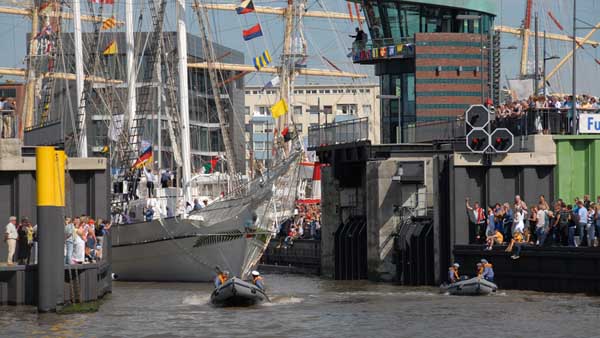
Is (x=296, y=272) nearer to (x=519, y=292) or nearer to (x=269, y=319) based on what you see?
(x=519, y=292)

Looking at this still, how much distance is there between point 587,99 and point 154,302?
1884 cm

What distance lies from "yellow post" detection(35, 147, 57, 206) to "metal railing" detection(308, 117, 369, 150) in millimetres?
21444

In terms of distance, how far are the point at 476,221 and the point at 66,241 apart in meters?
14.9

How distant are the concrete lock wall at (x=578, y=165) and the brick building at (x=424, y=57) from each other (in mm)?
26563

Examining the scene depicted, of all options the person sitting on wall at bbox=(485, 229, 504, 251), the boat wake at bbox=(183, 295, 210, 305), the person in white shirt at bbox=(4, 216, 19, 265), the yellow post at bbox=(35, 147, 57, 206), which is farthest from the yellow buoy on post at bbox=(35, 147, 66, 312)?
the person sitting on wall at bbox=(485, 229, 504, 251)

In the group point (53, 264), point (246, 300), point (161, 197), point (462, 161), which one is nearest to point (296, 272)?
point (161, 197)

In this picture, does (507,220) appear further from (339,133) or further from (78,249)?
(339,133)

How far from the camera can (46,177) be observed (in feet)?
132

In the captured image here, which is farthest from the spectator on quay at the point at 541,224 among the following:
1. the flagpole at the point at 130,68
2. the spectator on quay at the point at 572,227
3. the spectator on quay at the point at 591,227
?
the flagpole at the point at 130,68

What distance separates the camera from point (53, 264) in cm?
3988

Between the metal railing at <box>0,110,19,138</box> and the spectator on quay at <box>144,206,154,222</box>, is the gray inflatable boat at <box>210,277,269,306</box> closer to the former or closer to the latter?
the metal railing at <box>0,110,19,138</box>

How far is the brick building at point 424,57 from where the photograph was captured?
78875 millimetres

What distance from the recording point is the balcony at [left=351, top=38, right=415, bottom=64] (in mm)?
78812

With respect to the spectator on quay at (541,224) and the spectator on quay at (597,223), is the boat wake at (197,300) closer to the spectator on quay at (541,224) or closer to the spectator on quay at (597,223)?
the spectator on quay at (541,224)
